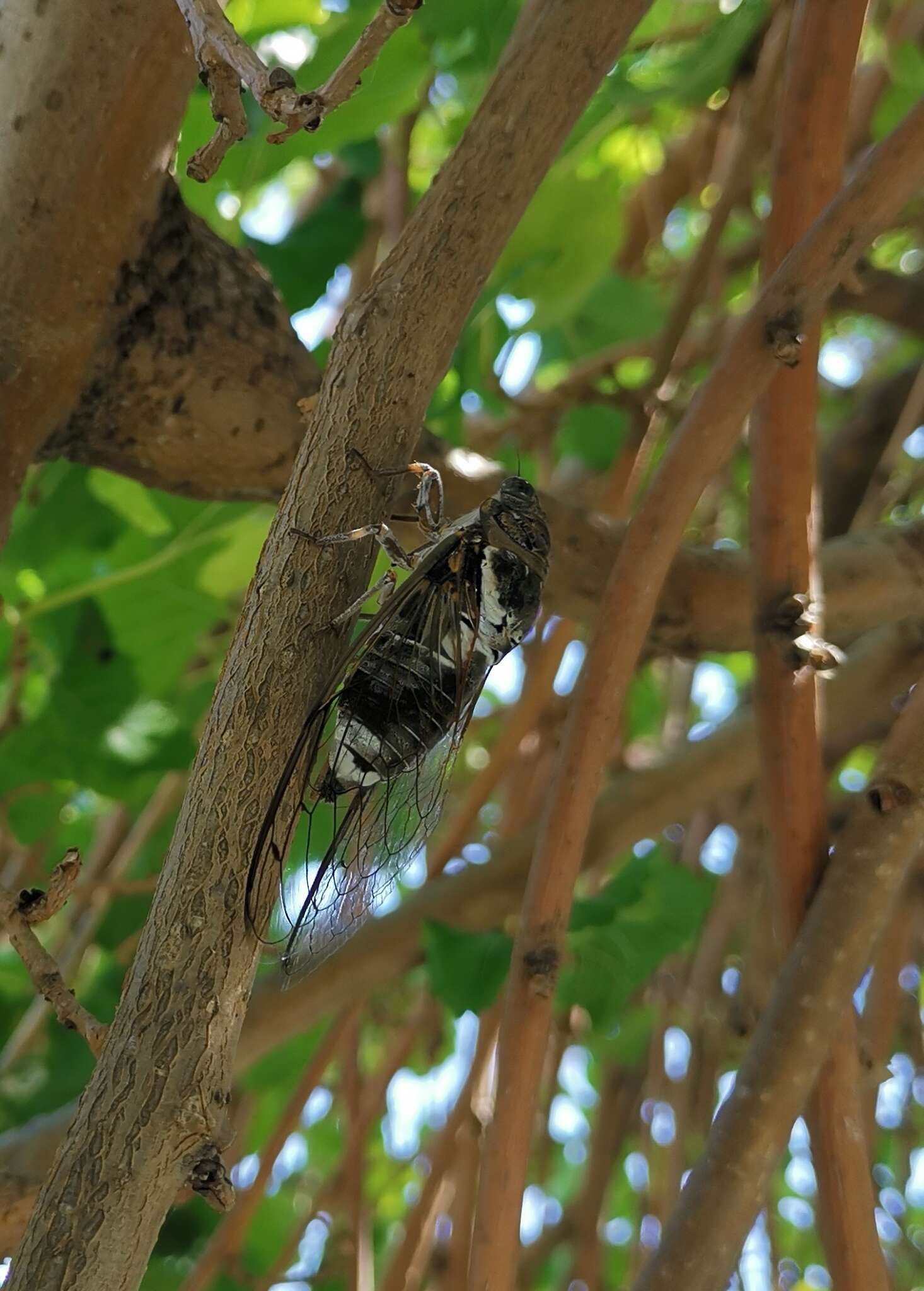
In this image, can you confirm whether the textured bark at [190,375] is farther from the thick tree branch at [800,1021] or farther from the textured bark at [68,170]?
the thick tree branch at [800,1021]

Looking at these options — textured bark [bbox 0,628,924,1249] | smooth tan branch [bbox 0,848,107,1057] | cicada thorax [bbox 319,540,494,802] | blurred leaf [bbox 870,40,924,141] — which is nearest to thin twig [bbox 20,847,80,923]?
smooth tan branch [bbox 0,848,107,1057]

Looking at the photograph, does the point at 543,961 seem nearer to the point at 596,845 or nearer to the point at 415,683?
the point at 415,683

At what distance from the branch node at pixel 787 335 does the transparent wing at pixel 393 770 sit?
385mm

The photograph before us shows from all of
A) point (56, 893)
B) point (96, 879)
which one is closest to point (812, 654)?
point (56, 893)

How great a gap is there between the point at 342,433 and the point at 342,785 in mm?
381

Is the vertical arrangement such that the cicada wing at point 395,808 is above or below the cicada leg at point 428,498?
below

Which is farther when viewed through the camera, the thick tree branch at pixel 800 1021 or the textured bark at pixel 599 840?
the textured bark at pixel 599 840

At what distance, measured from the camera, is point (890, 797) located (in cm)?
104

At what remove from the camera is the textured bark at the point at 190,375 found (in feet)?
3.60

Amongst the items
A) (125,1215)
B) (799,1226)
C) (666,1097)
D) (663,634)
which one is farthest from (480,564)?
(799,1226)

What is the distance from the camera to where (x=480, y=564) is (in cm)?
124

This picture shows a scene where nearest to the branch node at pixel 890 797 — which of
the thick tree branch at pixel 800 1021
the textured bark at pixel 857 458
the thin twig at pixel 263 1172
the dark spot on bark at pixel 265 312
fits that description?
the thick tree branch at pixel 800 1021

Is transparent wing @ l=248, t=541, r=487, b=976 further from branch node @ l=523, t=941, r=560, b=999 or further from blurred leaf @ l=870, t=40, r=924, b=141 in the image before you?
blurred leaf @ l=870, t=40, r=924, b=141

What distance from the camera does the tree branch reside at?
36.1 inches
